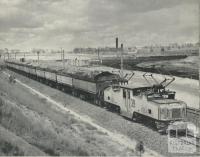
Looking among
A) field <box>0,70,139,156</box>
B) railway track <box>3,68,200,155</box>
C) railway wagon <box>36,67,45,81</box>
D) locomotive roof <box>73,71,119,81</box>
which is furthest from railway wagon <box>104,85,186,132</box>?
railway wagon <box>36,67,45,81</box>

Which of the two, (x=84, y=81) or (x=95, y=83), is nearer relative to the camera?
(x=95, y=83)

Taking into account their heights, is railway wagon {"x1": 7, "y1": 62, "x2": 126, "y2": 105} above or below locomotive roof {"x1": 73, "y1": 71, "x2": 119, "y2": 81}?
below

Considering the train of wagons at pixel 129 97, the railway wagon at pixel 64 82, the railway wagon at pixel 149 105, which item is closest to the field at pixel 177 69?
the railway wagon at pixel 64 82

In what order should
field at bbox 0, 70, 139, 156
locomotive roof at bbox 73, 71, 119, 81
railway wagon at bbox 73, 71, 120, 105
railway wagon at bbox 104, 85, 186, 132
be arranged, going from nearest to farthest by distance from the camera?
field at bbox 0, 70, 139, 156 → railway wagon at bbox 104, 85, 186, 132 → railway wagon at bbox 73, 71, 120, 105 → locomotive roof at bbox 73, 71, 119, 81

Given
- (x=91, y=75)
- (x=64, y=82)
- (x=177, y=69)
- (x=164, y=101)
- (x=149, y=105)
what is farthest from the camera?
(x=177, y=69)

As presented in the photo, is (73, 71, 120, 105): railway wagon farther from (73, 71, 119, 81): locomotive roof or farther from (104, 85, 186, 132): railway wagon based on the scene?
(104, 85, 186, 132): railway wagon

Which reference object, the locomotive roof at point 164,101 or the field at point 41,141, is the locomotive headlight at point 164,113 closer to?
the locomotive roof at point 164,101

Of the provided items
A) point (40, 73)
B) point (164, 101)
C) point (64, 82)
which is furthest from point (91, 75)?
point (40, 73)

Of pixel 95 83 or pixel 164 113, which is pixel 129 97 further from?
pixel 95 83
